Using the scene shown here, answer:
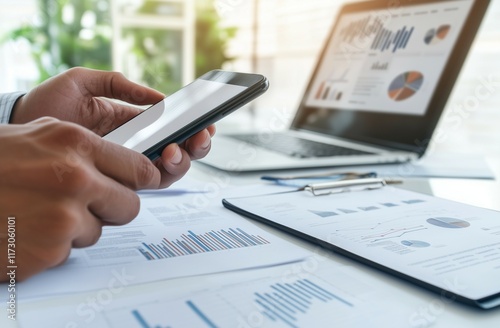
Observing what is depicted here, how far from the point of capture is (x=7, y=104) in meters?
0.70

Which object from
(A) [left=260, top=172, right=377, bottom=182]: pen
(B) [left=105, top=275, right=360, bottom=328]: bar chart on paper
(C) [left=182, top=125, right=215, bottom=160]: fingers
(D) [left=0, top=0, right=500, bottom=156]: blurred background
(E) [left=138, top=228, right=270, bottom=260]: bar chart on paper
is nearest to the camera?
(B) [left=105, top=275, right=360, bottom=328]: bar chart on paper

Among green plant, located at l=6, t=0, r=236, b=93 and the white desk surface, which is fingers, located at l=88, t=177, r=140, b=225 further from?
green plant, located at l=6, t=0, r=236, b=93

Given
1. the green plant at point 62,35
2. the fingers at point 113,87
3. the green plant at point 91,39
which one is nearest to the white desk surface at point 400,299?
the fingers at point 113,87

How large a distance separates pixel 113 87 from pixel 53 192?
0.36 m

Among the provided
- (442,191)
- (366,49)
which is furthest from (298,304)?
(366,49)

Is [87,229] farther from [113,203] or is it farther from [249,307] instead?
[249,307]

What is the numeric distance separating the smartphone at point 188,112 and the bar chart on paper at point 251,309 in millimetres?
180

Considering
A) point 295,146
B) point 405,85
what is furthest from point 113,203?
point 405,85

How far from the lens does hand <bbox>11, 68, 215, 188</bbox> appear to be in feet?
2.18

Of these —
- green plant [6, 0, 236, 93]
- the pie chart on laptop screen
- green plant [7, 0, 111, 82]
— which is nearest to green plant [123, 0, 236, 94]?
green plant [6, 0, 236, 93]

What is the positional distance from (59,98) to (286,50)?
68.6 inches

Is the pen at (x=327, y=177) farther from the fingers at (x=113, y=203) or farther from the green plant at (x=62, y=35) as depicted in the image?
the green plant at (x=62, y=35)

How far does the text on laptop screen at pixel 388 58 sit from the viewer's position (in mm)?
932

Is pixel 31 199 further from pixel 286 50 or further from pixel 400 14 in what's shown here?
pixel 286 50
